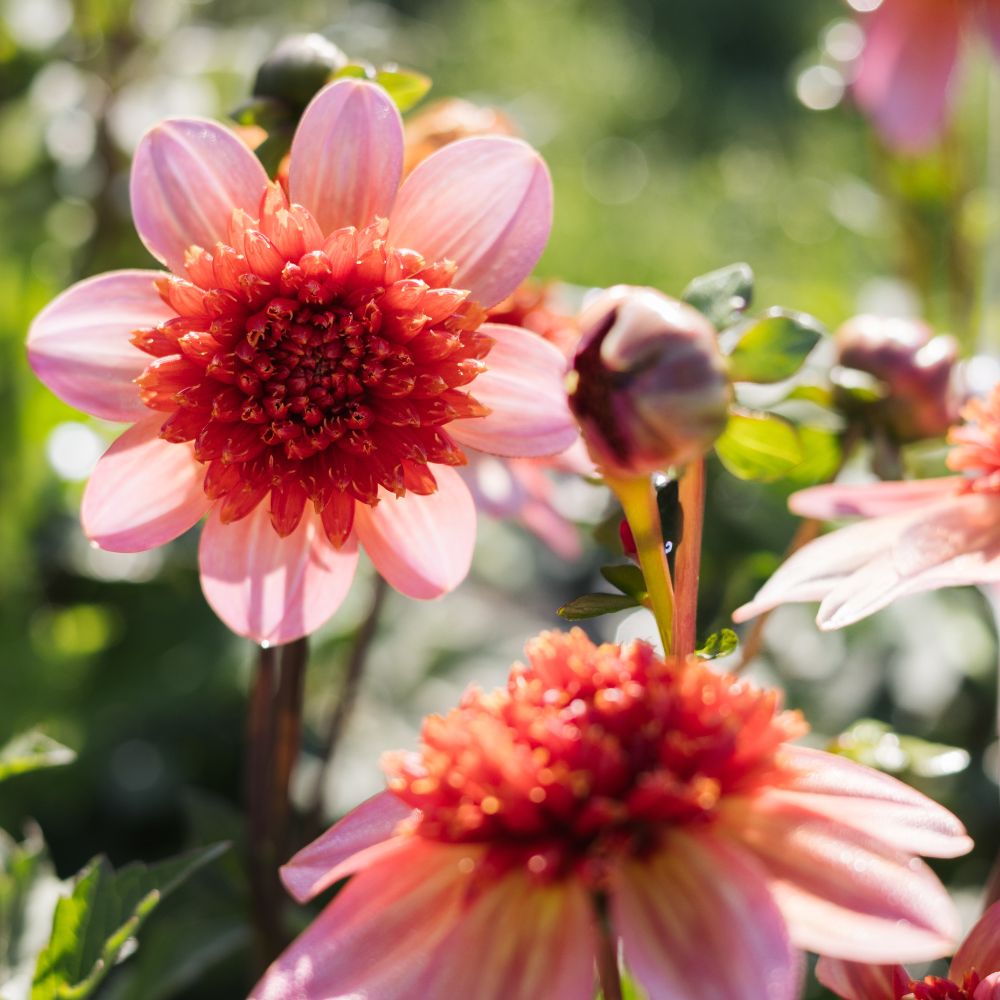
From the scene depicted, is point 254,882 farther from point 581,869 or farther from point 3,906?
point 581,869

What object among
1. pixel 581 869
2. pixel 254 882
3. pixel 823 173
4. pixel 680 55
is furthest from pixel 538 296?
pixel 680 55

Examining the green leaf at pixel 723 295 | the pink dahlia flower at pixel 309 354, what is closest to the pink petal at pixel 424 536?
the pink dahlia flower at pixel 309 354

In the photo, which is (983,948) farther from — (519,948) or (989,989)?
(519,948)

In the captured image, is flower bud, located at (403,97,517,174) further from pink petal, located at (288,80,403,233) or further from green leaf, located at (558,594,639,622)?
green leaf, located at (558,594,639,622)

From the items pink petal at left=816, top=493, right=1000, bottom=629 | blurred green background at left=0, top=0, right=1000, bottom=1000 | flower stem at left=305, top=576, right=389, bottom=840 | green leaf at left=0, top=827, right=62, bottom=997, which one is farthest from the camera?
blurred green background at left=0, top=0, right=1000, bottom=1000

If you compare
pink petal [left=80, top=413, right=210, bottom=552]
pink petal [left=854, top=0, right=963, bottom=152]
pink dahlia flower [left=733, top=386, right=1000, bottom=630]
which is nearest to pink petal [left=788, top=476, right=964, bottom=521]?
pink dahlia flower [left=733, top=386, right=1000, bottom=630]

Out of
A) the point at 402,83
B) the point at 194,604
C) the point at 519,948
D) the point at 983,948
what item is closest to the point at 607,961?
the point at 519,948
